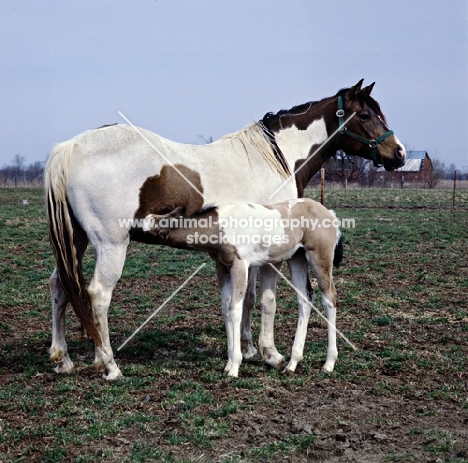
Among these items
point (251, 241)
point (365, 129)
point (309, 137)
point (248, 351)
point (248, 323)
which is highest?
point (365, 129)

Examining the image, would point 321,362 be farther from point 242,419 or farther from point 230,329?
point 242,419

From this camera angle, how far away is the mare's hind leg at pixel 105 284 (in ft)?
19.7

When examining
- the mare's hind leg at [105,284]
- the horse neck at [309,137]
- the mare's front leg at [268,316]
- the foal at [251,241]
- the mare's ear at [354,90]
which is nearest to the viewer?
the mare's hind leg at [105,284]

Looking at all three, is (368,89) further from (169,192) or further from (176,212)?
(176,212)

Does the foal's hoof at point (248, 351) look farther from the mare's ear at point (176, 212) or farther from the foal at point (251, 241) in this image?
the mare's ear at point (176, 212)

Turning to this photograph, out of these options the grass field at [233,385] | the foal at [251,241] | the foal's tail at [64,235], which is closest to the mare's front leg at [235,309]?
the foal at [251,241]

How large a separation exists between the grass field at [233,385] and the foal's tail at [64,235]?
0.66 m

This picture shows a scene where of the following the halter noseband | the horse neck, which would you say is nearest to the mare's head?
the halter noseband

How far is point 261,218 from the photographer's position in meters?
6.25

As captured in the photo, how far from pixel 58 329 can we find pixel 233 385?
75.4 inches

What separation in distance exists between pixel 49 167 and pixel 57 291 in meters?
1.28

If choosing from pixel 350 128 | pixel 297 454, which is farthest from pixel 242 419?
pixel 350 128

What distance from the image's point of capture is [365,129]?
7414 mm

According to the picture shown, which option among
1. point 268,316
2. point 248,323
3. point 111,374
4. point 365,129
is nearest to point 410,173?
point 365,129
